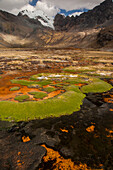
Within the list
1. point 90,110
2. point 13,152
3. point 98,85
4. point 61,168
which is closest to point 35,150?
point 13,152

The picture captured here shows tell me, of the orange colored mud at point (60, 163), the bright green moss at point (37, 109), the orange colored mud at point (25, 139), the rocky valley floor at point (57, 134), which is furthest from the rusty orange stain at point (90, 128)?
the orange colored mud at point (25, 139)

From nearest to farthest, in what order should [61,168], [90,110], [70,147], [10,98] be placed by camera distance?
1. [61,168]
2. [70,147]
3. [90,110]
4. [10,98]

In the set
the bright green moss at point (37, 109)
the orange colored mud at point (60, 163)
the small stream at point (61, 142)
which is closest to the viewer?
the orange colored mud at point (60, 163)

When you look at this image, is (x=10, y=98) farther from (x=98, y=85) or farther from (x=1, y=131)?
(x=98, y=85)

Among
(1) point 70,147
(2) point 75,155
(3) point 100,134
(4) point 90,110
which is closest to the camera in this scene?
(2) point 75,155

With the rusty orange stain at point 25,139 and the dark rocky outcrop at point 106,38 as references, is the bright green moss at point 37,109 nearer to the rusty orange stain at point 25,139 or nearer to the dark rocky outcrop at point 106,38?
the rusty orange stain at point 25,139

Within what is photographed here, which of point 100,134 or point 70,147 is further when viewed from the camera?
point 100,134

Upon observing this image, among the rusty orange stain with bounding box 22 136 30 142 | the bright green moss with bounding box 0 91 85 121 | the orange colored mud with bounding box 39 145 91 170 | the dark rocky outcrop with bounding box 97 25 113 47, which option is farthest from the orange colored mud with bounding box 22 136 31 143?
the dark rocky outcrop with bounding box 97 25 113 47

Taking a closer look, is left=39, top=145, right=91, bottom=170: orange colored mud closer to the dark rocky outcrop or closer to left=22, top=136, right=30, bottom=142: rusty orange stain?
left=22, top=136, right=30, bottom=142: rusty orange stain

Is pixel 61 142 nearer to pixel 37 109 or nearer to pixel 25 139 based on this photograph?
pixel 25 139

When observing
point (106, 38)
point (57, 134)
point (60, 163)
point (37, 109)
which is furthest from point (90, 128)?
point (106, 38)

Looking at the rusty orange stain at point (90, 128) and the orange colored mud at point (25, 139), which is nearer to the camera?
the orange colored mud at point (25, 139)
